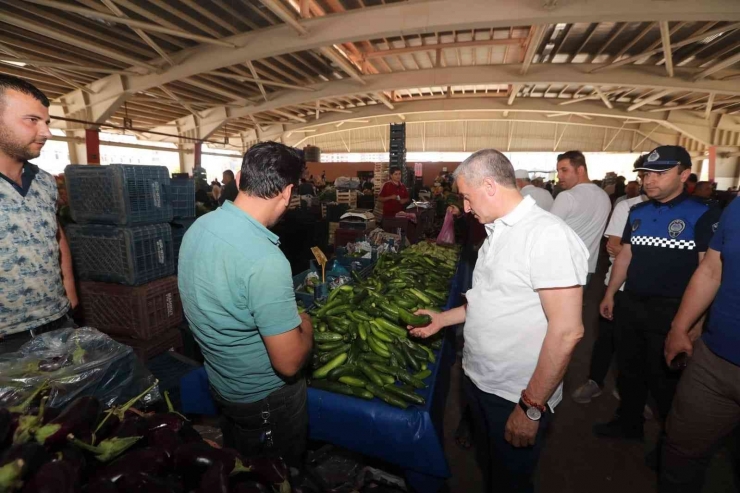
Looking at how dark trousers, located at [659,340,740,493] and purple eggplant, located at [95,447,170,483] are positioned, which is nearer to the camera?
purple eggplant, located at [95,447,170,483]

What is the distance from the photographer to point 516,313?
174cm

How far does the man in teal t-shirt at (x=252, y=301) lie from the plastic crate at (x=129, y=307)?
1839mm

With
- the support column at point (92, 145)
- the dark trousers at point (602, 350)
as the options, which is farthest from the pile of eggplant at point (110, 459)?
the support column at point (92, 145)

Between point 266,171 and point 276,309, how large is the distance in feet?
1.97

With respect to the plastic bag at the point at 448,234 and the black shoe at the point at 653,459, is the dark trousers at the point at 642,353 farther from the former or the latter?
the plastic bag at the point at 448,234

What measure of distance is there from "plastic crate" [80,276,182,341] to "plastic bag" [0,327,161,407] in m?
1.70

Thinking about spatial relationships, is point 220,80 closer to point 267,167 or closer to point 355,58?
point 355,58

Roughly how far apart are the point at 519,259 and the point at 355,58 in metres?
12.8

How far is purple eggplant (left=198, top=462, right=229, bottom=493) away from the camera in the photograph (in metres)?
0.93

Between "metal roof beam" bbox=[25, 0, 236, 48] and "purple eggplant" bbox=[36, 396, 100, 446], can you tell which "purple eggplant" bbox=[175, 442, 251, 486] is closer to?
"purple eggplant" bbox=[36, 396, 100, 446]

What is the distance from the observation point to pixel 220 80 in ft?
46.4

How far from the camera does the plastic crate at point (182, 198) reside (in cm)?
394

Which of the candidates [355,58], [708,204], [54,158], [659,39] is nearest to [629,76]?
[659,39]

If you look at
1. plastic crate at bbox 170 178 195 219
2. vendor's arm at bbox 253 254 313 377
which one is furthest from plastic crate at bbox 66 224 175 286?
vendor's arm at bbox 253 254 313 377
